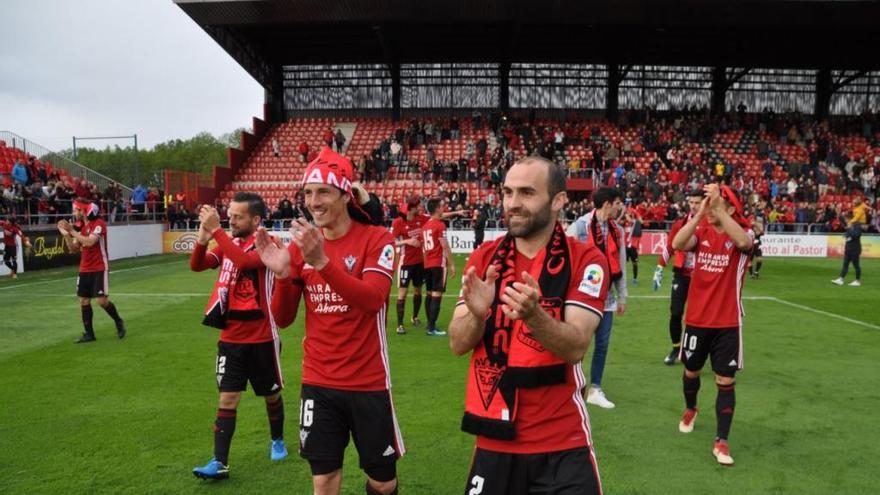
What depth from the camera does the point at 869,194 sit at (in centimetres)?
3119

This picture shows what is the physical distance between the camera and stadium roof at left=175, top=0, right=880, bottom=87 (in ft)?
92.2

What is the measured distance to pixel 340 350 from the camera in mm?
3607

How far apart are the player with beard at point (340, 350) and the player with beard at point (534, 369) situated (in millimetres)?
985

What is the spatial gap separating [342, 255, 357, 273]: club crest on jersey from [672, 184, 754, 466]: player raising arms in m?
3.22

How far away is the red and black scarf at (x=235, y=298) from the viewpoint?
4.93 m

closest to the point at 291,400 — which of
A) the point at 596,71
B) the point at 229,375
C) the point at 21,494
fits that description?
the point at 229,375

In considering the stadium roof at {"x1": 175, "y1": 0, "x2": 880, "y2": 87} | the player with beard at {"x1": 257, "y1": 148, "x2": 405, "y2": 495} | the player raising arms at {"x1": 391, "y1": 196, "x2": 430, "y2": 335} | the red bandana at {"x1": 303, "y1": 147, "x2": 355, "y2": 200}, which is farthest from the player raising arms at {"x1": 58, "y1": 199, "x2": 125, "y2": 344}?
the stadium roof at {"x1": 175, "y1": 0, "x2": 880, "y2": 87}

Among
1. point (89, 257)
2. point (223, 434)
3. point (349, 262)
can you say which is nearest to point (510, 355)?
point (349, 262)

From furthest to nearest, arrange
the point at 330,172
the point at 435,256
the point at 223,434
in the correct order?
1. the point at 435,256
2. the point at 223,434
3. the point at 330,172

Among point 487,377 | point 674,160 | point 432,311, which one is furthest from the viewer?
point 674,160

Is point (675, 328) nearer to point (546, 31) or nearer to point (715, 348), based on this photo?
point (715, 348)

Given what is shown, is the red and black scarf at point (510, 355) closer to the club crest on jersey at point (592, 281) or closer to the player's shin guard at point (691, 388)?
the club crest on jersey at point (592, 281)

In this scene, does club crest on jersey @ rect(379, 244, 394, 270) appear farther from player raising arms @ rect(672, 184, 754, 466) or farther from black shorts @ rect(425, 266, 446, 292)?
black shorts @ rect(425, 266, 446, 292)

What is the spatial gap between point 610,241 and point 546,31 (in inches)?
1159
